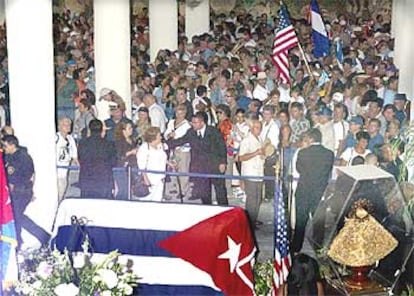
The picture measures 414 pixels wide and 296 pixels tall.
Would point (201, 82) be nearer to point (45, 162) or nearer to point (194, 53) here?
point (194, 53)

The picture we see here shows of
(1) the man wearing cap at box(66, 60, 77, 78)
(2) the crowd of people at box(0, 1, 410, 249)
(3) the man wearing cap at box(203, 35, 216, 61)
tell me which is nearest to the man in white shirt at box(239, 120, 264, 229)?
(2) the crowd of people at box(0, 1, 410, 249)

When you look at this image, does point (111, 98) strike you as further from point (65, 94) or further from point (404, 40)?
point (404, 40)

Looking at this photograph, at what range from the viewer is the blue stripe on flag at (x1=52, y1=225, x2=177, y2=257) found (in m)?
6.82

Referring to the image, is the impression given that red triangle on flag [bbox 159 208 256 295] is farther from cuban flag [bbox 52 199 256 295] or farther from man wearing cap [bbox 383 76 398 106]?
man wearing cap [bbox 383 76 398 106]

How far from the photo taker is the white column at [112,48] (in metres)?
9.59

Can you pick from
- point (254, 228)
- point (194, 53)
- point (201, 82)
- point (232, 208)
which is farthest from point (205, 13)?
point (232, 208)

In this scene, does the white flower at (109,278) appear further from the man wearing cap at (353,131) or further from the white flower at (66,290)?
the man wearing cap at (353,131)

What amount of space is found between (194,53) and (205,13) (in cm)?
233

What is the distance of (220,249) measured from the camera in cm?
674

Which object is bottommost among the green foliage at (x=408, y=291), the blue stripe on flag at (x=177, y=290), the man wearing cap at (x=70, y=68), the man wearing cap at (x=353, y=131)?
the blue stripe on flag at (x=177, y=290)

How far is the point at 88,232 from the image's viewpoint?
6.95m

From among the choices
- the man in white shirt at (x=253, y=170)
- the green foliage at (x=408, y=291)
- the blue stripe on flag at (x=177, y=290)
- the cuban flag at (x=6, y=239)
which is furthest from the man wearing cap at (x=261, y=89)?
the cuban flag at (x=6, y=239)

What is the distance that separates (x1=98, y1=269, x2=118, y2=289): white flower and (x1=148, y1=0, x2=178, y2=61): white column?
271 inches

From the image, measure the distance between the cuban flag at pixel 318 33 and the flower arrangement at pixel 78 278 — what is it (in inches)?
197
